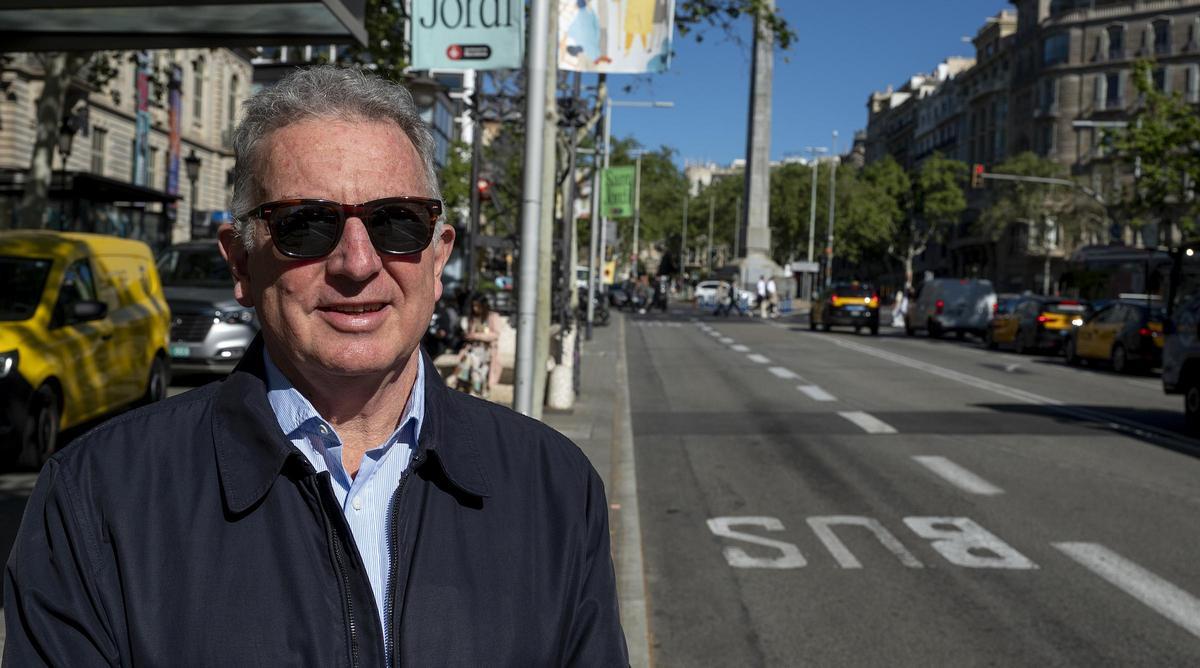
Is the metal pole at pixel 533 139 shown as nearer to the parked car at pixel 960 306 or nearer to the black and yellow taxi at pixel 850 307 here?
the parked car at pixel 960 306

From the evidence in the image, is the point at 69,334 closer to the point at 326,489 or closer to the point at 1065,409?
the point at 326,489

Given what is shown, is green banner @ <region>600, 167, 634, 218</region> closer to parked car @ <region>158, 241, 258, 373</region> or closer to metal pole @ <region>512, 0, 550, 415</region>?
parked car @ <region>158, 241, 258, 373</region>

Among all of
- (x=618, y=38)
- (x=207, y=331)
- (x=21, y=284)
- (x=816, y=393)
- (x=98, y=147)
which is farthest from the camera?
(x=98, y=147)

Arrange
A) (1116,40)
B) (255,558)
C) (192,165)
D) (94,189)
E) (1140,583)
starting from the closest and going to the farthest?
(255,558), (1140,583), (94,189), (192,165), (1116,40)

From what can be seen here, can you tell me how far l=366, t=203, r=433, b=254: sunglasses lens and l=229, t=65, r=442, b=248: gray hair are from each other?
0.08m

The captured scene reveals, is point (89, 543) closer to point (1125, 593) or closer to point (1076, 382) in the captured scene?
point (1125, 593)

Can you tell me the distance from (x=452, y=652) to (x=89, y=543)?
0.52 metres

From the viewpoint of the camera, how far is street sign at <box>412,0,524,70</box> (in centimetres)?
764

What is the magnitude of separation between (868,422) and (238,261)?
14.2 meters

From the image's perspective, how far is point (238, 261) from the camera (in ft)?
7.39

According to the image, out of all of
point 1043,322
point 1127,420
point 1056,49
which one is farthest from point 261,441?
point 1056,49

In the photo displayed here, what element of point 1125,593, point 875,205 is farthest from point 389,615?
point 875,205

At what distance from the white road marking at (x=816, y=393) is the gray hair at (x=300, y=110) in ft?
56.2

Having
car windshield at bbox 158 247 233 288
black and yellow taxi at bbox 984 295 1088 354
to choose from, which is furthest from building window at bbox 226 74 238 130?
car windshield at bbox 158 247 233 288
